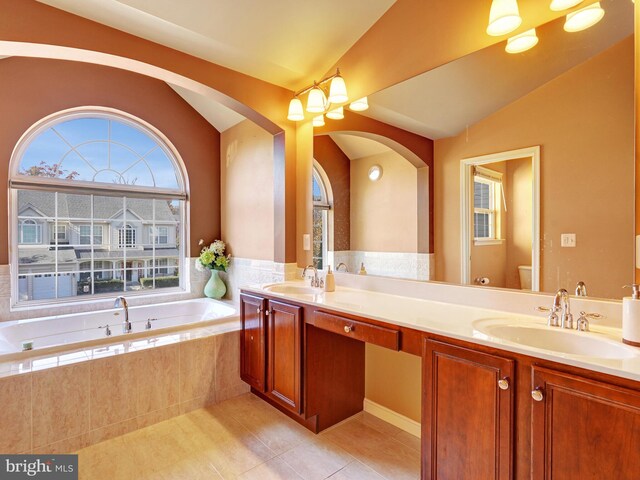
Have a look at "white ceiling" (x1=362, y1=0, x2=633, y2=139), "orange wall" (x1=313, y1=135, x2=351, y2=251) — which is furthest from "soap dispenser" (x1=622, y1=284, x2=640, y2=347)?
"orange wall" (x1=313, y1=135, x2=351, y2=251)

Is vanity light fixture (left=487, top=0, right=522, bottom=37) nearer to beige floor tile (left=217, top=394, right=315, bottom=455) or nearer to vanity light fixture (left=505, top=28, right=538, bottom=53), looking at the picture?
vanity light fixture (left=505, top=28, right=538, bottom=53)

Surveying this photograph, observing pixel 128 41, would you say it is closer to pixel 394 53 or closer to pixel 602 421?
pixel 394 53

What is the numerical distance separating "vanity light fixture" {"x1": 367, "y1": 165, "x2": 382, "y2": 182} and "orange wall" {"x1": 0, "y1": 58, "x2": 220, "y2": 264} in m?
2.19

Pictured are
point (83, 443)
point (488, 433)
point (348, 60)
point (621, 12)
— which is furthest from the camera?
point (348, 60)

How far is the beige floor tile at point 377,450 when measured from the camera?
1.86 m

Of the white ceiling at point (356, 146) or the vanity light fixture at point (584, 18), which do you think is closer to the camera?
the vanity light fixture at point (584, 18)

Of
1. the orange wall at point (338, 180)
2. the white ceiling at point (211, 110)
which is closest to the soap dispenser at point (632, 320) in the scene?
the orange wall at point (338, 180)

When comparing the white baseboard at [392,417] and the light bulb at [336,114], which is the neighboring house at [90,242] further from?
the white baseboard at [392,417]

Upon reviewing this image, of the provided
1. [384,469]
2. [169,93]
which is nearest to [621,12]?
[384,469]

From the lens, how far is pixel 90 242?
337cm

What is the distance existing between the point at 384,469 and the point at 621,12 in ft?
7.74

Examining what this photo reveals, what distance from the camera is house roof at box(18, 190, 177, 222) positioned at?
3.06 metres

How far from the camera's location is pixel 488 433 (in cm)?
128

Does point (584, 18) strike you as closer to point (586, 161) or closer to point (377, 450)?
point (586, 161)
